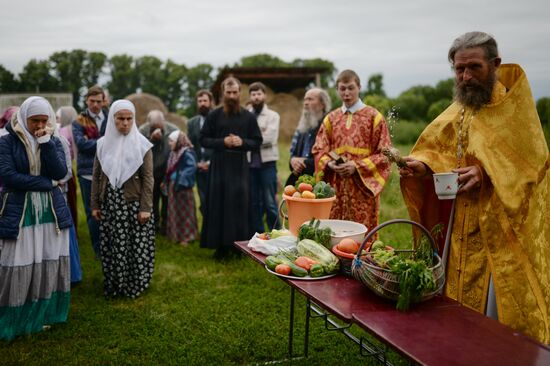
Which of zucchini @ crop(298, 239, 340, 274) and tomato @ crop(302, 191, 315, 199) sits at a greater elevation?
tomato @ crop(302, 191, 315, 199)

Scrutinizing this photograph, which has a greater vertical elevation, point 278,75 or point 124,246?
point 278,75

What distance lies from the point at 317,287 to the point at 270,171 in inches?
184

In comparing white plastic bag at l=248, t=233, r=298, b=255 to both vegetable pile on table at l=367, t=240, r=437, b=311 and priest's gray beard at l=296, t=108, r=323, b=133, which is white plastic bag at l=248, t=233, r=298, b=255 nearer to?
vegetable pile on table at l=367, t=240, r=437, b=311

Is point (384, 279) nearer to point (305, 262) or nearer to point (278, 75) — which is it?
point (305, 262)

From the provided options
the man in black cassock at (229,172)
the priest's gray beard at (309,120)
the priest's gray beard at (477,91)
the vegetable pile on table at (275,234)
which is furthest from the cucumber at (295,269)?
the man in black cassock at (229,172)

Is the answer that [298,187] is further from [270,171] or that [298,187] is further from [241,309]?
[270,171]

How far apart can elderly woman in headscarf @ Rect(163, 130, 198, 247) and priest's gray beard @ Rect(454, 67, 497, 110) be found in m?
5.13

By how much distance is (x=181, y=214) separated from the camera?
746 cm

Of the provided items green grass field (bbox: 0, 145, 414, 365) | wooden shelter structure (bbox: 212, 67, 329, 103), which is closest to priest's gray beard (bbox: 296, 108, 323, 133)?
green grass field (bbox: 0, 145, 414, 365)

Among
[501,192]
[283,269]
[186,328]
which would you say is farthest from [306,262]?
[186,328]

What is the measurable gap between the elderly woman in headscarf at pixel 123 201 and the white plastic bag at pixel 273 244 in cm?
217

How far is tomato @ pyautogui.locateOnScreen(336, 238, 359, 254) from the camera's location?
2.63 metres

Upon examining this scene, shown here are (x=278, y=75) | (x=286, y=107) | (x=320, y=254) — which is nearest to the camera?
(x=320, y=254)

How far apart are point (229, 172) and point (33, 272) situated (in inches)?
102
